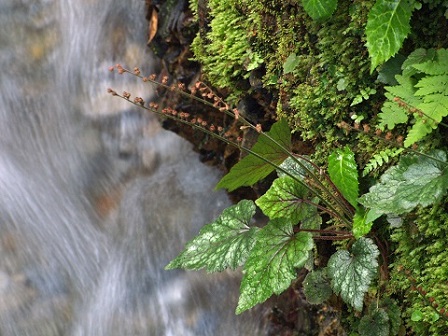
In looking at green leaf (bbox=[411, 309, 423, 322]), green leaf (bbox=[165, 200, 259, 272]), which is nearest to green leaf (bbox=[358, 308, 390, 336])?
green leaf (bbox=[411, 309, 423, 322])

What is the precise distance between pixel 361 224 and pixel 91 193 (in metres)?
2.91

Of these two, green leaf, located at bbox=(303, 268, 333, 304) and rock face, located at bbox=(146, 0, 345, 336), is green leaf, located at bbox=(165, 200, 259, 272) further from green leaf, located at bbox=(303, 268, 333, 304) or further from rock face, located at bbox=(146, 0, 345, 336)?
rock face, located at bbox=(146, 0, 345, 336)

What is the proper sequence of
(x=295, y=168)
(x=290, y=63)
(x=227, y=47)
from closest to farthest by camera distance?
1. (x=295, y=168)
2. (x=290, y=63)
3. (x=227, y=47)

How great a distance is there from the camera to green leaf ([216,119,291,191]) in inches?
98.3

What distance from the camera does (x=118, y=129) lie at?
16.4ft

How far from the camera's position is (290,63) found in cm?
292

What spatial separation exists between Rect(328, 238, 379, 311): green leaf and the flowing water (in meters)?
1.35

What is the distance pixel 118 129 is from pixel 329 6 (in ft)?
9.46

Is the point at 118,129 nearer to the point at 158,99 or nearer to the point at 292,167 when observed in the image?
the point at 158,99

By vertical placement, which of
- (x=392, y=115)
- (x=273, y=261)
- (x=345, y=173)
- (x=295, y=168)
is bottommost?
(x=273, y=261)

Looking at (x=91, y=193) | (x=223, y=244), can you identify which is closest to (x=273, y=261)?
(x=223, y=244)

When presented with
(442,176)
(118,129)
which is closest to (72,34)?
(118,129)

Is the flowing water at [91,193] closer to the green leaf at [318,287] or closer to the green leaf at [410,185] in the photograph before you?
the green leaf at [318,287]

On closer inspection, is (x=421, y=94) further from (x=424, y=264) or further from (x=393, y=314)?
(x=393, y=314)
